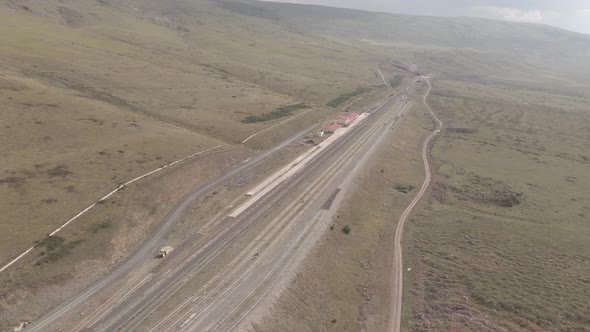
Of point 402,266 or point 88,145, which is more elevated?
point 88,145

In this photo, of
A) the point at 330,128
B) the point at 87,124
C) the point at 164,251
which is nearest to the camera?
the point at 164,251

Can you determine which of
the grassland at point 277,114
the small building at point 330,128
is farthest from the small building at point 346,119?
the grassland at point 277,114

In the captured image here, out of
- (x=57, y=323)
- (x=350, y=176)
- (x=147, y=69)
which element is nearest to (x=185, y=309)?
(x=57, y=323)

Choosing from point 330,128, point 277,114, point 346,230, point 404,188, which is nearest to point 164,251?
point 346,230

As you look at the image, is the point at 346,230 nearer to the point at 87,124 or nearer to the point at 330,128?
the point at 330,128

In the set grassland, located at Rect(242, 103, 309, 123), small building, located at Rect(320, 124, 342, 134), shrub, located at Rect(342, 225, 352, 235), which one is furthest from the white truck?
small building, located at Rect(320, 124, 342, 134)

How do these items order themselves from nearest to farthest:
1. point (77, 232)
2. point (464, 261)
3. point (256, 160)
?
1. point (77, 232)
2. point (464, 261)
3. point (256, 160)

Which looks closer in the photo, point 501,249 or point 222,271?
point 222,271

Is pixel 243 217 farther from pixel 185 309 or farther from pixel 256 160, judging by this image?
pixel 256 160

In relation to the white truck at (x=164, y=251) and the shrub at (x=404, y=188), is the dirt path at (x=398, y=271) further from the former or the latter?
the white truck at (x=164, y=251)
